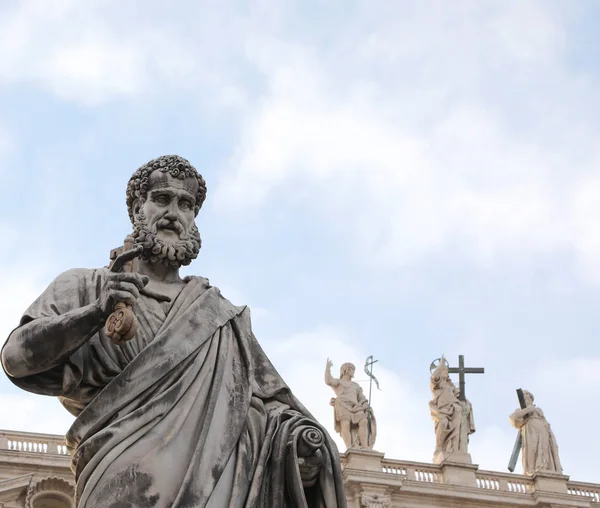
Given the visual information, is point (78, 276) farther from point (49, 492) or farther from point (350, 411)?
point (350, 411)

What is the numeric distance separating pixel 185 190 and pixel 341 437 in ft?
102

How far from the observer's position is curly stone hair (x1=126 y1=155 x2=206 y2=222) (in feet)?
16.0

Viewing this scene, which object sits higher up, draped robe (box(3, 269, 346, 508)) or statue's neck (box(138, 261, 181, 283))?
statue's neck (box(138, 261, 181, 283))

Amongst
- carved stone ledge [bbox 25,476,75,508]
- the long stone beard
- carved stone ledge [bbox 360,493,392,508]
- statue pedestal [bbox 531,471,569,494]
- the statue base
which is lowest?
the long stone beard

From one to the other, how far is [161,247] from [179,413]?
0.65m

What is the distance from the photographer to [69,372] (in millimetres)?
4406

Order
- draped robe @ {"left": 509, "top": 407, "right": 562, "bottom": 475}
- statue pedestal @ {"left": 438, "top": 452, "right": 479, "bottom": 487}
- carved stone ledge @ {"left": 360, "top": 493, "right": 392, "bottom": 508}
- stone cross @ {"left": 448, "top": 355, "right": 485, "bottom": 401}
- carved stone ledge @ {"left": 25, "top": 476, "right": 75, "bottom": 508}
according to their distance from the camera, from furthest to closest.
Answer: stone cross @ {"left": 448, "top": 355, "right": 485, "bottom": 401}
draped robe @ {"left": 509, "top": 407, "right": 562, "bottom": 475}
statue pedestal @ {"left": 438, "top": 452, "right": 479, "bottom": 487}
carved stone ledge @ {"left": 360, "top": 493, "right": 392, "bottom": 508}
carved stone ledge @ {"left": 25, "top": 476, "right": 75, "bottom": 508}

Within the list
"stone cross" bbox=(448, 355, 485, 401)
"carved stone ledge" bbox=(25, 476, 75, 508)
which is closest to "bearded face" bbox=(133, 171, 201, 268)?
"carved stone ledge" bbox=(25, 476, 75, 508)

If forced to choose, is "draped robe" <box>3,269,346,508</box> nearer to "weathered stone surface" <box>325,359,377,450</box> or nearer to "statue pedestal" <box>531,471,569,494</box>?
"weathered stone surface" <box>325,359,377,450</box>

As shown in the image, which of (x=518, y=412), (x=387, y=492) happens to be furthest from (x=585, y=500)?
(x=387, y=492)

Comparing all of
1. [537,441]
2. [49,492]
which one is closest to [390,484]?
[537,441]

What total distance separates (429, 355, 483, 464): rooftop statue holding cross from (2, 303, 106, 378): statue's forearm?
1253 inches

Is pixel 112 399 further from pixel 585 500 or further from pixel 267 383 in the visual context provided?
pixel 585 500

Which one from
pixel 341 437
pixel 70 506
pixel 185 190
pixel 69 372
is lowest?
pixel 69 372
